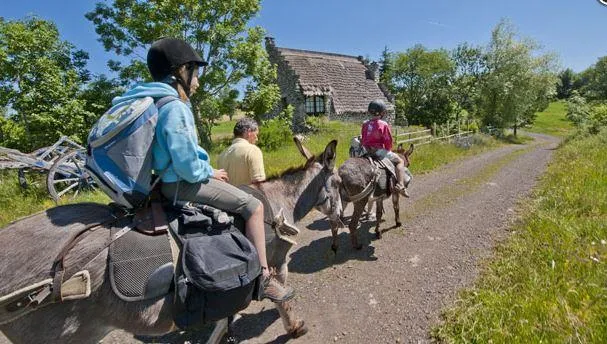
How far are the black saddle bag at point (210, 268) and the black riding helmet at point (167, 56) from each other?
1.08 meters

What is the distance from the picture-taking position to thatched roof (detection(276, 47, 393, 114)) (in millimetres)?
25312

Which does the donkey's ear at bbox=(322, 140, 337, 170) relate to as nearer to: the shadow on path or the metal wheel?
the shadow on path

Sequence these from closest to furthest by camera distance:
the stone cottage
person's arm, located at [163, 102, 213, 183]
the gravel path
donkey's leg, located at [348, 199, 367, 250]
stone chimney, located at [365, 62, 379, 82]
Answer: person's arm, located at [163, 102, 213, 183] < the gravel path < donkey's leg, located at [348, 199, 367, 250] < the stone cottage < stone chimney, located at [365, 62, 379, 82]

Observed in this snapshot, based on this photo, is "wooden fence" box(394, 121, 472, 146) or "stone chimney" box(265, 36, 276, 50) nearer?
"wooden fence" box(394, 121, 472, 146)

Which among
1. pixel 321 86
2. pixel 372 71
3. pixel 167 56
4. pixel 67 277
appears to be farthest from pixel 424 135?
pixel 67 277

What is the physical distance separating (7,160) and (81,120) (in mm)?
4713

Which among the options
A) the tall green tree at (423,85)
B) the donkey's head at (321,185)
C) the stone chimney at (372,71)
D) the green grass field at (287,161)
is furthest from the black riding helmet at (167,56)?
the tall green tree at (423,85)

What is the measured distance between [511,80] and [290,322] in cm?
3524

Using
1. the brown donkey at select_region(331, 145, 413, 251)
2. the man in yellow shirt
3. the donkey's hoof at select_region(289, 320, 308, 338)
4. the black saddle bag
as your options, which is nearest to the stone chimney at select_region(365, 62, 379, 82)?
the brown donkey at select_region(331, 145, 413, 251)

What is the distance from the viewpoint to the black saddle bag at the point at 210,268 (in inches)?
86.8

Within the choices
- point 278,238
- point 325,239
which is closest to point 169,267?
point 278,238

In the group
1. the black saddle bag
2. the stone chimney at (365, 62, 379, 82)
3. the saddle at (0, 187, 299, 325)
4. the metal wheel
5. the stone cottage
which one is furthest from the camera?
the stone chimney at (365, 62, 379, 82)

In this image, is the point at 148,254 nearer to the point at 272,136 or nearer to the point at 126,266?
the point at 126,266

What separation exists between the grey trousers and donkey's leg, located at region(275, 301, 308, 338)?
1519 mm
